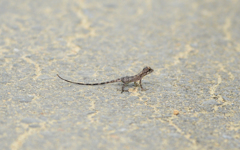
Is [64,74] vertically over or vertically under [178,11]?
under

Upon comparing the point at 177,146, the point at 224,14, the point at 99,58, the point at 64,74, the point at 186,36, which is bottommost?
the point at 177,146

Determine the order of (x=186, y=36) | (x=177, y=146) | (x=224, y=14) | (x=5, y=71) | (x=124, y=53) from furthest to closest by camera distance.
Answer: (x=224, y=14) < (x=186, y=36) < (x=124, y=53) < (x=5, y=71) < (x=177, y=146)

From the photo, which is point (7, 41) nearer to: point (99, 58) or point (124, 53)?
point (99, 58)

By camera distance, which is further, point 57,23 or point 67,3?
point 67,3

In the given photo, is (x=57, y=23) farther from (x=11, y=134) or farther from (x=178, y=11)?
(x=11, y=134)

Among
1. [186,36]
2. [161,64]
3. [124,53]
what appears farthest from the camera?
[186,36]

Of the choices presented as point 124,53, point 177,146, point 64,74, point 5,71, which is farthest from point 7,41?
point 177,146
